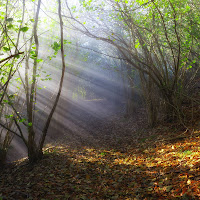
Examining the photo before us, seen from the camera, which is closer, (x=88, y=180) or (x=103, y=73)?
(x=88, y=180)

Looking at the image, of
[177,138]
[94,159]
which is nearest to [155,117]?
[177,138]

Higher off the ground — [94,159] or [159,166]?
[159,166]

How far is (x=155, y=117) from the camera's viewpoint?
27.2 feet

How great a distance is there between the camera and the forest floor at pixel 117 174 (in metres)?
3.35

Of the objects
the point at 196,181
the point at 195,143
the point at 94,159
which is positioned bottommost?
the point at 94,159

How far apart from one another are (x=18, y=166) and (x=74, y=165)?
67.8 inches

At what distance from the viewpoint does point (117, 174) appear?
14.4 feet

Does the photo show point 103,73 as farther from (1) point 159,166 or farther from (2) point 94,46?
(1) point 159,166

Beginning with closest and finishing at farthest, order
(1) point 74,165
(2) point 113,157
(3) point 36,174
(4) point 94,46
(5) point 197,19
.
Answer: (3) point 36,174, (1) point 74,165, (2) point 113,157, (5) point 197,19, (4) point 94,46

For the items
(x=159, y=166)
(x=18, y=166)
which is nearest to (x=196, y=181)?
(x=159, y=166)

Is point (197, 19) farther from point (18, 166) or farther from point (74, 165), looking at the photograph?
point (18, 166)

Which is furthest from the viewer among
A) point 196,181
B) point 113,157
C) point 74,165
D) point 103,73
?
point 103,73

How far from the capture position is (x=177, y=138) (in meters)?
5.82

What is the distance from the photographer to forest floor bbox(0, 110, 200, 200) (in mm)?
3350
